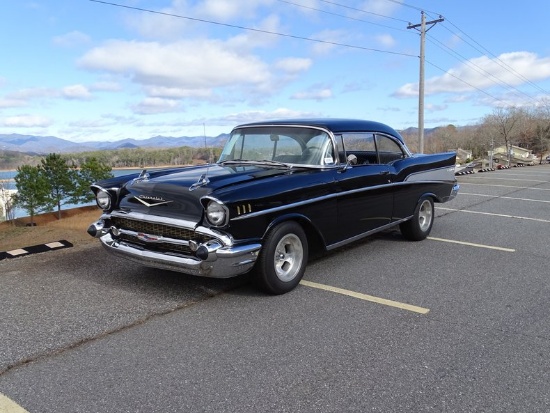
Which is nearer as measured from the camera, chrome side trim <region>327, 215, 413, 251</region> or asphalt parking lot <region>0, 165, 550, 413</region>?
asphalt parking lot <region>0, 165, 550, 413</region>

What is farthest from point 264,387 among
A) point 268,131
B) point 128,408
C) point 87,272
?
point 268,131

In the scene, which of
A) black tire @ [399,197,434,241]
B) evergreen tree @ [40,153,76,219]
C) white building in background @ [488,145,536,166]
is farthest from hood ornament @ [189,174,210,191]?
white building in background @ [488,145,536,166]

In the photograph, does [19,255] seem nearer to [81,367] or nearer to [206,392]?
[81,367]

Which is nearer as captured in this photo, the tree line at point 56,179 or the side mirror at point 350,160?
the side mirror at point 350,160

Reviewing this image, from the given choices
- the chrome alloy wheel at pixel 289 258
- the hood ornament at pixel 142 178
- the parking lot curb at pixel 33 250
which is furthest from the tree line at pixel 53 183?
the chrome alloy wheel at pixel 289 258

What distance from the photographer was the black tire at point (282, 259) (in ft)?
12.8

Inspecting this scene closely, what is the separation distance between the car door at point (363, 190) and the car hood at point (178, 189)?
778 millimetres

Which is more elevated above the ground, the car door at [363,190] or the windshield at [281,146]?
the windshield at [281,146]

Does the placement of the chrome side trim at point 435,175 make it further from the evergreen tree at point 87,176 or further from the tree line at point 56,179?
the evergreen tree at point 87,176

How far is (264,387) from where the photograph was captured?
2576 mm

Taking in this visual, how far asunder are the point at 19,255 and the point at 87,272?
1317 mm

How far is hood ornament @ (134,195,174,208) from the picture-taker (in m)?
3.99

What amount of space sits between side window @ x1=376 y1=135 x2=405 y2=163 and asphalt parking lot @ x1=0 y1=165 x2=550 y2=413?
1.37 metres

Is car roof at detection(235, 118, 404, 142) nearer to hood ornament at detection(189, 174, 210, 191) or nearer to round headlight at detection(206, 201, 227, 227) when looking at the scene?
hood ornament at detection(189, 174, 210, 191)
